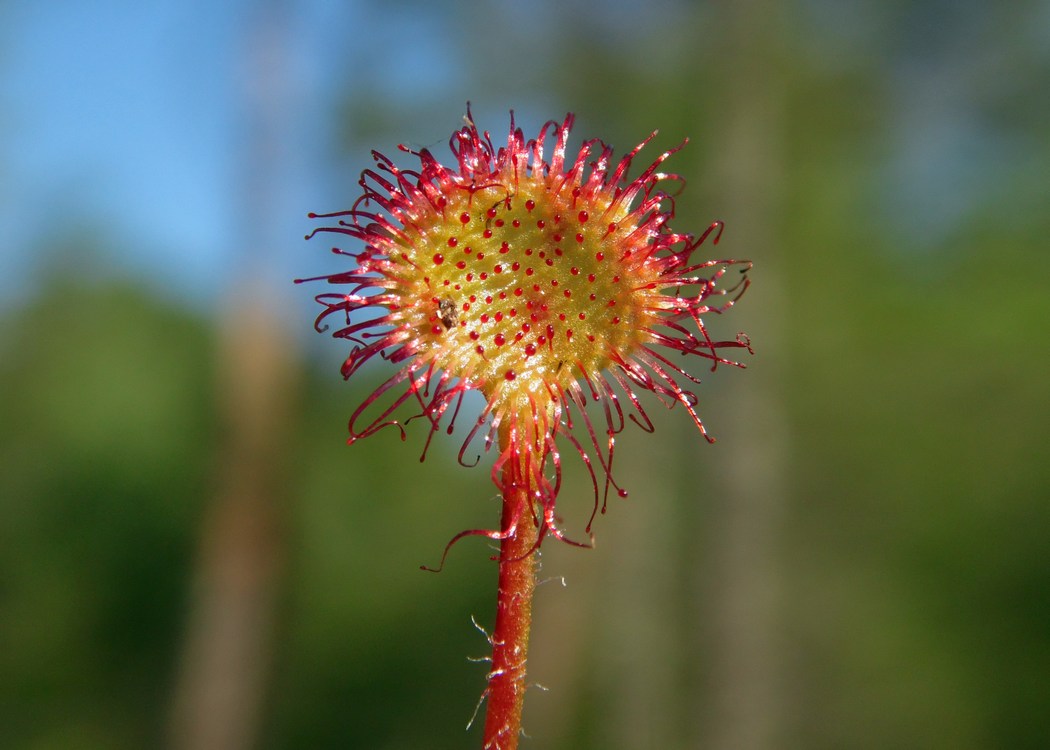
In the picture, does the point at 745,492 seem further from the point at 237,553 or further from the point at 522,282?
the point at 522,282

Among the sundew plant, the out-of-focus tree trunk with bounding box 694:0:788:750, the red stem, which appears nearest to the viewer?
the red stem

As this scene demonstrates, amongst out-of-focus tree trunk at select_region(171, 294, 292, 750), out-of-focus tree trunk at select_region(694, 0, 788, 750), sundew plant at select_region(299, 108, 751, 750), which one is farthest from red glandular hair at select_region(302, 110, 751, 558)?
out-of-focus tree trunk at select_region(171, 294, 292, 750)

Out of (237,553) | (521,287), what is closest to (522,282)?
(521,287)

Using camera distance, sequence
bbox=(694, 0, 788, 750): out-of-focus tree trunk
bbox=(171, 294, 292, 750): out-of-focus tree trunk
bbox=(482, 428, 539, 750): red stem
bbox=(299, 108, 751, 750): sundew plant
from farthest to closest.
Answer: bbox=(171, 294, 292, 750): out-of-focus tree trunk
bbox=(694, 0, 788, 750): out-of-focus tree trunk
bbox=(299, 108, 751, 750): sundew plant
bbox=(482, 428, 539, 750): red stem

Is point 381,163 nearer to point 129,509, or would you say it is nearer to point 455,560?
point 455,560

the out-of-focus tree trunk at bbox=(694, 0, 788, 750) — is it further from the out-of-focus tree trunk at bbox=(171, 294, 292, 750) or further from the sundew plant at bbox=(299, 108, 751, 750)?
the sundew plant at bbox=(299, 108, 751, 750)

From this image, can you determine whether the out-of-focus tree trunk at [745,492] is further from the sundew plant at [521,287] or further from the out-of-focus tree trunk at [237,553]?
the sundew plant at [521,287]

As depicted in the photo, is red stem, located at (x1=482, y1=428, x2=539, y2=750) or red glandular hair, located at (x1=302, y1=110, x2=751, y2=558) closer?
red stem, located at (x1=482, y1=428, x2=539, y2=750)
